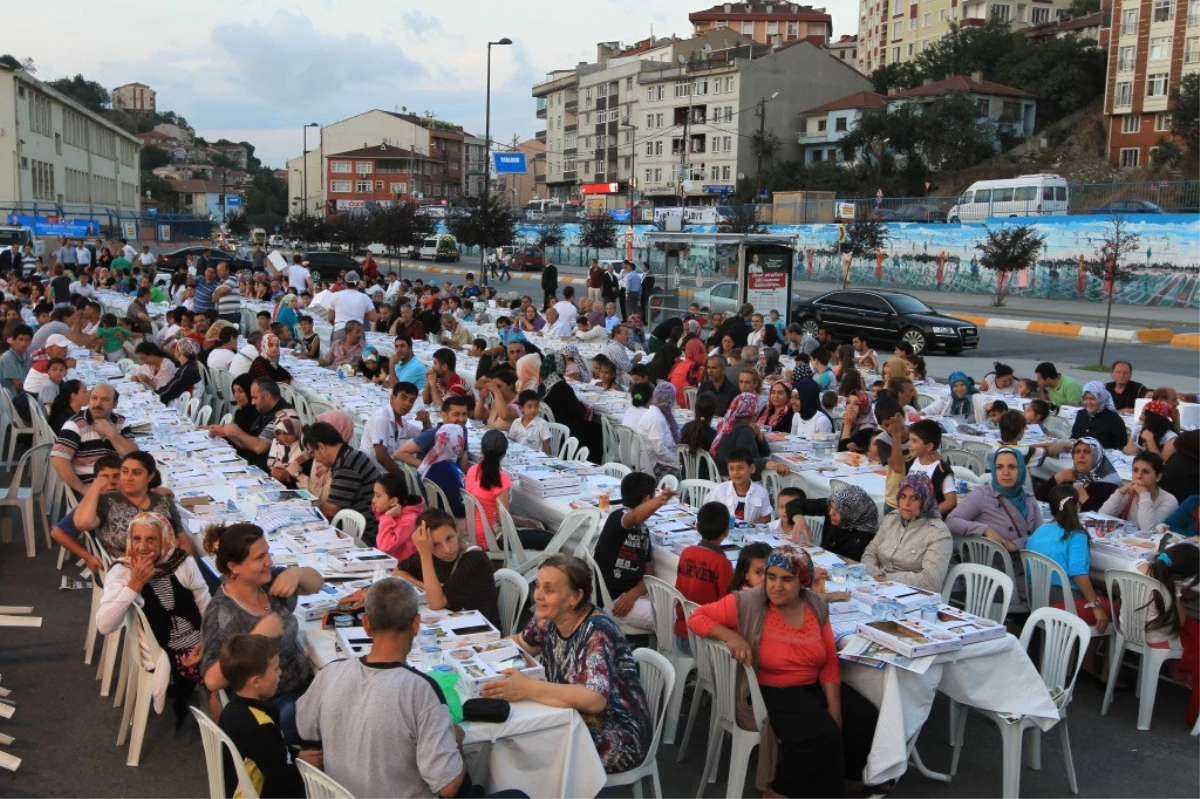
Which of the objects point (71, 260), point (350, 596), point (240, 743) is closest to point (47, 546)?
point (350, 596)

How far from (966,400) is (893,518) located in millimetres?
6199

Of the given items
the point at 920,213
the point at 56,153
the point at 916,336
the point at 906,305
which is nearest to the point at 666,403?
the point at 916,336

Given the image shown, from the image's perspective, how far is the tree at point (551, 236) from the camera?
6112 cm

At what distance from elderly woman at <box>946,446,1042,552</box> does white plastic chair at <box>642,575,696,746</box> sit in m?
2.33

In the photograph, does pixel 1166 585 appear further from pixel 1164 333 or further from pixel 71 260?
pixel 71 260

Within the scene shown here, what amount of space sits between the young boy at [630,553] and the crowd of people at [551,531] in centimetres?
1

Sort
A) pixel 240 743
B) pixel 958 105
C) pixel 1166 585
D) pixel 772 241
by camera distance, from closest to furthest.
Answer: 1. pixel 240 743
2. pixel 1166 585
3. pixel 772 241
4. pixel 958 105

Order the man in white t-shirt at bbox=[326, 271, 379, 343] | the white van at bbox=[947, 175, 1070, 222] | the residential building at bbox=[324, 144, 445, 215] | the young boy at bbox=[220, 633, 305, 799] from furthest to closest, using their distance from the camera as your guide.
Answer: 1. the residential building at bbox=[324, 144, 445, 215]
2. the white van at bbox=[947, 175, 1070, 222]
3. the man in white t-shirt at bbox=[326, 271, 379, 343]
4. the young boy at bbox=[220, 633, 305, 799]

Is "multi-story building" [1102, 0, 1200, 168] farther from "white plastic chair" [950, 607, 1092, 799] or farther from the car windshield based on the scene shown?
"white plastic chair" [950, 607, 1092, 799]

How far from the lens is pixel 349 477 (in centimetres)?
805

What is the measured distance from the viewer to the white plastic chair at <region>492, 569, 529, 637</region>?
6320 mm

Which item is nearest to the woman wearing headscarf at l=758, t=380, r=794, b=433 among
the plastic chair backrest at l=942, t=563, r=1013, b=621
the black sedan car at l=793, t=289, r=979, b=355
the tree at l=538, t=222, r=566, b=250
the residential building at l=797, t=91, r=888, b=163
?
the plastic chair backrest at l=942, t=563, r=1013, b=621

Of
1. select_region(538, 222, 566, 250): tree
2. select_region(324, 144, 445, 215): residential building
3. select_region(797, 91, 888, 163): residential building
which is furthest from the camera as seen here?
select_region(324, 144, 445, 215): residential building

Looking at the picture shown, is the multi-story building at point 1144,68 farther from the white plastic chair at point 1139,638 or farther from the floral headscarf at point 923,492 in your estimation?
the floral headscarf at point 923,492
